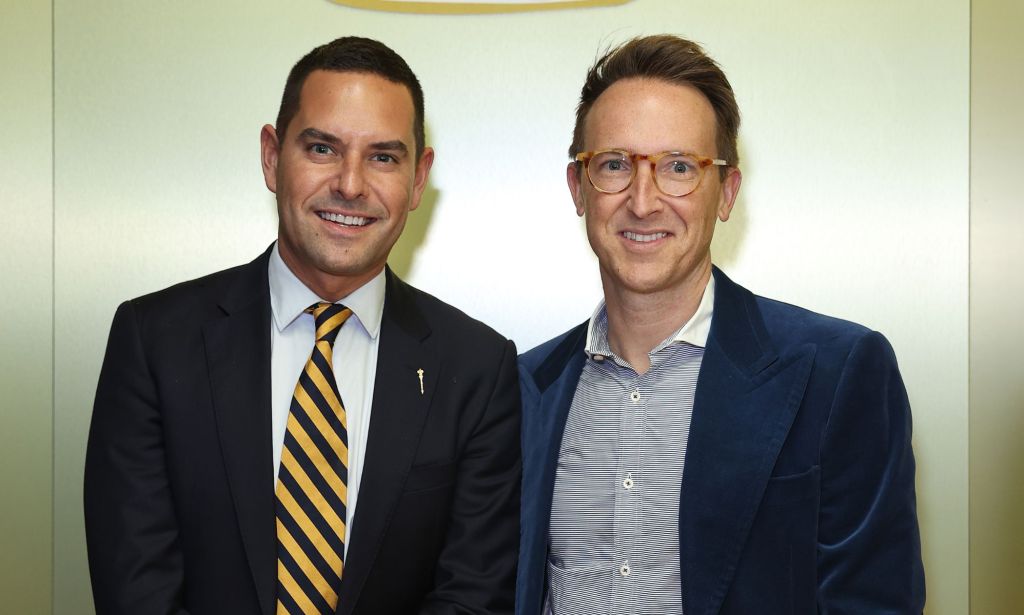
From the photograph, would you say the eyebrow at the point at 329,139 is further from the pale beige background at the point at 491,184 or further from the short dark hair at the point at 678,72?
the pale beige background at the point at 491,184

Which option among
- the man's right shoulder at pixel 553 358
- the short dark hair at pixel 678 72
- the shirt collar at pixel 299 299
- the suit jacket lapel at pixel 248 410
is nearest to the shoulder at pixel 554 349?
the man's right shoulder at pixel 553 358

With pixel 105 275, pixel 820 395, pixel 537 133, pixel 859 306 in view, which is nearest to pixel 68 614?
pixel 105 275

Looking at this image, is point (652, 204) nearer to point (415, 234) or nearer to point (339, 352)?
point (339, 352)

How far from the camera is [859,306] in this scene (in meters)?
2.68

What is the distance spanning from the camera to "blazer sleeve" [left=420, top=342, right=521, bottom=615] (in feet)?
6.92

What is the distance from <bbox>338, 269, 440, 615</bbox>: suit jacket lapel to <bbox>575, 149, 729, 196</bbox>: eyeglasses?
0.50 m

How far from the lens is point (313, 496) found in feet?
6.70

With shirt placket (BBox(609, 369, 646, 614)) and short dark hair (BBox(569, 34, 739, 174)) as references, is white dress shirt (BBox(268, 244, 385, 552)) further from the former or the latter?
short dark hair (BBox(569, 34, 739, 174))

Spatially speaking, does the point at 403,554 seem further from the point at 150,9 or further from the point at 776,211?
the point at 150,9

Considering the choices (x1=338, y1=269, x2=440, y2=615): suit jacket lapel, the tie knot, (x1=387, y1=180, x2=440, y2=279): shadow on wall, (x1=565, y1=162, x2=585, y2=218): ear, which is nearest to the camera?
(x1=338, y1=269, x2=440, y2=615): suit jacket lapel

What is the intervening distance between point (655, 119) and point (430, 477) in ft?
2.80

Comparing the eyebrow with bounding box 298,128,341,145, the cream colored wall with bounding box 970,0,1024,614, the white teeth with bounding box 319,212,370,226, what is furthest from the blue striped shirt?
the cream colored wall with bounding box 970,0,1024,614

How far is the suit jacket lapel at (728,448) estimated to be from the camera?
194 cm

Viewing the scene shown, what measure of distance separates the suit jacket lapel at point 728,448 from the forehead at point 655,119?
0.41 meters
